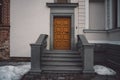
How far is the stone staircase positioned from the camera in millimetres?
11680

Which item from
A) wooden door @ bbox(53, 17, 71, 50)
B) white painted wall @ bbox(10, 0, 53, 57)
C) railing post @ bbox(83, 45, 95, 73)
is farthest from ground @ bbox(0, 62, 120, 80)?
wooden door @ bbox(53, 17, 71, 50)

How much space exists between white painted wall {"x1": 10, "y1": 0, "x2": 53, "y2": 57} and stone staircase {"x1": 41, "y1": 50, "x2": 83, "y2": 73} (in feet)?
7.53

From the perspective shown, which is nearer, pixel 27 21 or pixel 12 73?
pixel 12 73

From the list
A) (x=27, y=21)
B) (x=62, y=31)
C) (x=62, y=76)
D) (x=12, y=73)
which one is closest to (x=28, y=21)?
(x=27, y=21)

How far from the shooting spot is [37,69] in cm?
1153

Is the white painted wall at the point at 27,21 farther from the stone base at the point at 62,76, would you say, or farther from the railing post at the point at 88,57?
the stone base at the point at 62,76

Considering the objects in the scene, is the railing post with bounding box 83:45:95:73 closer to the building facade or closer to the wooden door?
the building facade

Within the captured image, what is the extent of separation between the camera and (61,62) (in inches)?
495

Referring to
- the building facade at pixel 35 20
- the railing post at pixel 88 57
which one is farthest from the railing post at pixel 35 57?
the building facade at pixel 35 20

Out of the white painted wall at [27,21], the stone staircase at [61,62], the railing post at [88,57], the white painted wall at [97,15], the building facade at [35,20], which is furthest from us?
the white painted wall at [97,15]

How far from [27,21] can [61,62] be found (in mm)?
4037

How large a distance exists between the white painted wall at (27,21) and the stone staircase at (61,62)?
2296 millimetres

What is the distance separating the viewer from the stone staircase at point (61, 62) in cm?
1168

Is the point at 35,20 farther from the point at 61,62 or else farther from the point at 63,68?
the point at 63,68
